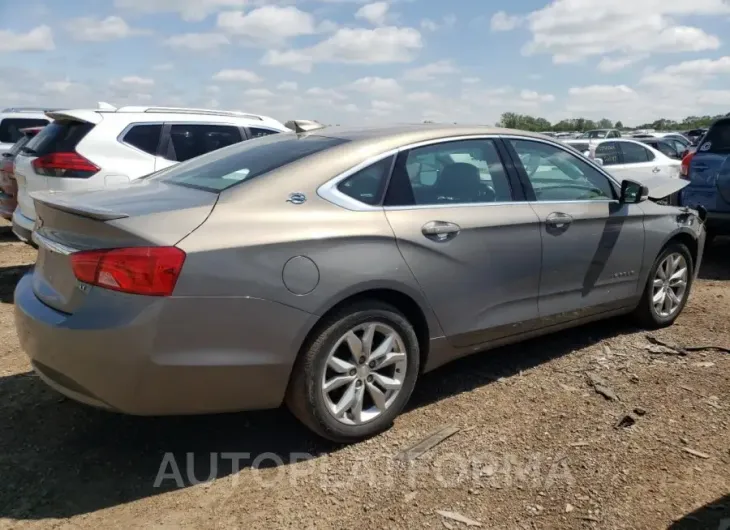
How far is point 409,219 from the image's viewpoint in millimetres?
3461

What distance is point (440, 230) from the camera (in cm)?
354

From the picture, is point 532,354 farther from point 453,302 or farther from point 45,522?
point 45,522

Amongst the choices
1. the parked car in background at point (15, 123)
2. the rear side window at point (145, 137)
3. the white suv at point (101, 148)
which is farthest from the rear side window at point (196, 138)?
the parked car in background at point (15, 123)

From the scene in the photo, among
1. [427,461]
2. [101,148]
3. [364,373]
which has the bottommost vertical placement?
[427,461]

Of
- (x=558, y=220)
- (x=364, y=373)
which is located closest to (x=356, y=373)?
(x=364, y=373)

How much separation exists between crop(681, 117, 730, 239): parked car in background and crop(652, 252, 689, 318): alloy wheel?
264 cm

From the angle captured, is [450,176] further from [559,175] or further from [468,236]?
[559,175]

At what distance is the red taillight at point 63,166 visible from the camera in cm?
618

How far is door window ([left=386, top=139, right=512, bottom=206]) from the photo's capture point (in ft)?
11.7

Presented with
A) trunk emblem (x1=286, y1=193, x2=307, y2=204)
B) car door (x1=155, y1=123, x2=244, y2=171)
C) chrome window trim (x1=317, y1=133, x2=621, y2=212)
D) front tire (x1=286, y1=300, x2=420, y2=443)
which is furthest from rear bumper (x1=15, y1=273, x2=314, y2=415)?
car door (x1=155, y1=123, x2=244, y2=171)

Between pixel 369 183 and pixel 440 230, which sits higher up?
pixel 369 183

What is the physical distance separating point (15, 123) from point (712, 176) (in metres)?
10.3

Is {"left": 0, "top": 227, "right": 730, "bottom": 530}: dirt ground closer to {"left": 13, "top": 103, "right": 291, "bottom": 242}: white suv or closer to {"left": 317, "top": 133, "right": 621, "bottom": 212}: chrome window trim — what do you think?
{"left": 317, "top": 133, "right": 621, "bottom": 212}: chrome window trim

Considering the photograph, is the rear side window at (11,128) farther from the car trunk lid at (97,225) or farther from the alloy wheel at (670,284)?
the alloy wheel at (670,284)
